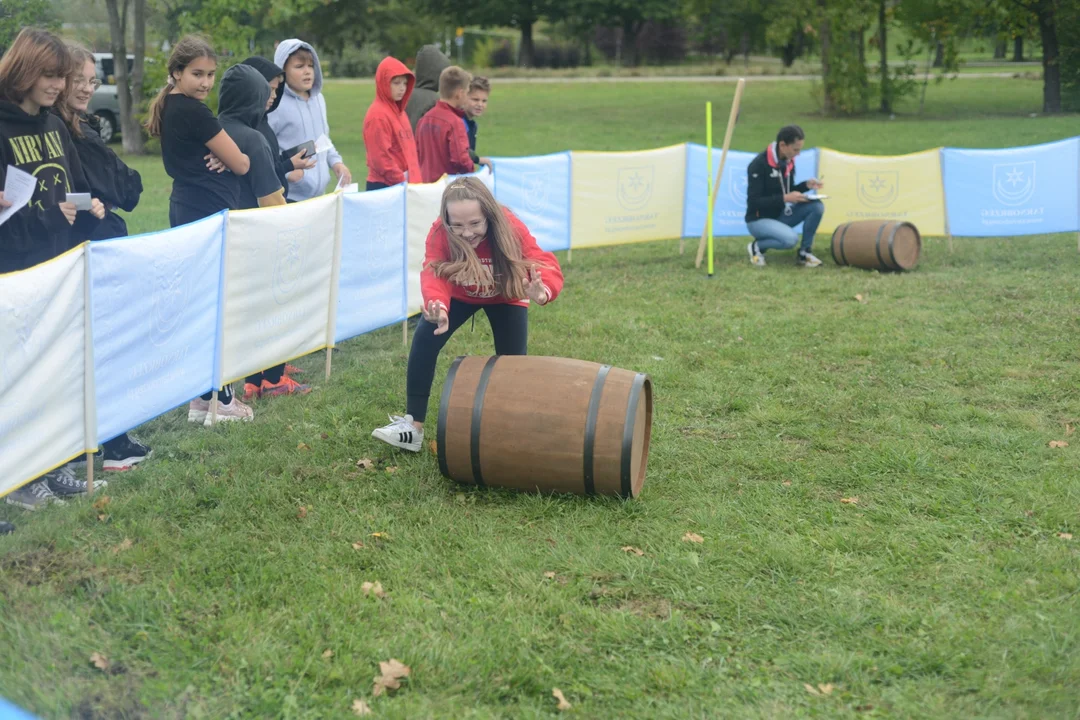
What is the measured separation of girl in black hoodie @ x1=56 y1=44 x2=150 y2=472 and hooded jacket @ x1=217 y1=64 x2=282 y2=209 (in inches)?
28.6

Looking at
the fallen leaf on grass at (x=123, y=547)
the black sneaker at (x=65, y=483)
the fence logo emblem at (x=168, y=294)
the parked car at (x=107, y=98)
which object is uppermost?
the parked car at (x=107, y=98)

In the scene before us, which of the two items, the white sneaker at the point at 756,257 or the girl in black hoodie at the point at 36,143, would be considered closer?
the girl in black hoodie at the point at 36,143

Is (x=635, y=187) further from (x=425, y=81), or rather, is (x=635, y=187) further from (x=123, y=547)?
(x=123, y=547)

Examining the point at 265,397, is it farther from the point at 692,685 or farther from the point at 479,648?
the point at 692,685

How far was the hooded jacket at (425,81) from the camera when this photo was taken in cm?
1155

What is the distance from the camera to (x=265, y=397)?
270 inches

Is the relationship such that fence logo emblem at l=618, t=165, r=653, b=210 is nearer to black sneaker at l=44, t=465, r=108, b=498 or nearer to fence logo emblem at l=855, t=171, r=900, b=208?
fence logo emblem at l=855, t=171, r=900, b=208

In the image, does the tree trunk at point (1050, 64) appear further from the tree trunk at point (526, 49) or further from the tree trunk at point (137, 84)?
the tree trunk at point (526, 49)

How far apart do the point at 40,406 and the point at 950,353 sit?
637 centimetres

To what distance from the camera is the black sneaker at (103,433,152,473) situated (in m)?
5.47

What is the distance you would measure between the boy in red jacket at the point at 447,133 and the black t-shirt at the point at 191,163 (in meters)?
3.50

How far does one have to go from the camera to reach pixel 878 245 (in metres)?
11.1

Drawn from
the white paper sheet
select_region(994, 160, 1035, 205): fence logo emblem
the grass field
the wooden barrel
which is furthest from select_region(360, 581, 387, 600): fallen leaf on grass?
select_region(994, 160, 1035, 205): fence logo emblem

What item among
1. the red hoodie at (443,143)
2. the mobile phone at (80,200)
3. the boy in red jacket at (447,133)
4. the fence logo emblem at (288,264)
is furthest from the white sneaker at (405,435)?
the boy in red jacket at (447,133)
